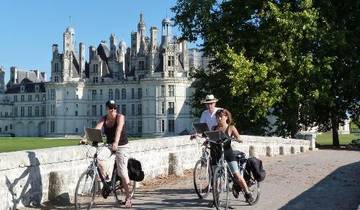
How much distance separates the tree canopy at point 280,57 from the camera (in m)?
28.8

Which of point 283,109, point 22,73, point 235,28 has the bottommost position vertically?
point 283,109

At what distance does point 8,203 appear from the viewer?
995 cm

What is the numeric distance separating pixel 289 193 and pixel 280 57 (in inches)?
721

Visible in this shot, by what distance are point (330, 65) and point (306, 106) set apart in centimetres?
247

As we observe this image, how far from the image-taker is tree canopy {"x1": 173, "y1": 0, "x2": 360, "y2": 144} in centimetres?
2880

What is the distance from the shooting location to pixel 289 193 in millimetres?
12156

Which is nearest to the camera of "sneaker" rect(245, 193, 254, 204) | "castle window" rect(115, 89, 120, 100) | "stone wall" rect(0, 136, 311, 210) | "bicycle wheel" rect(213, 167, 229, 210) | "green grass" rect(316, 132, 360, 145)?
"bicycle wheel" rect(213, 167, 229, 210)

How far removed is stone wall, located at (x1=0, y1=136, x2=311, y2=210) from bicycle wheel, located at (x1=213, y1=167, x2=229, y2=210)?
2.05 metres

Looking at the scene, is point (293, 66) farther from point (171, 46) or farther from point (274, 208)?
point (171, 46)

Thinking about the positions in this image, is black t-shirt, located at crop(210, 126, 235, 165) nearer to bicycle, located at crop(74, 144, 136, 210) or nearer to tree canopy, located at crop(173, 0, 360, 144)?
bicycle, located at crop(74, 144, 136, 210)

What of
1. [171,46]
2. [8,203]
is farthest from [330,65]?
[171,46]

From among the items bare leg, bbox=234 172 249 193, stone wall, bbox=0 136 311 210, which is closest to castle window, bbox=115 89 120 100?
stone wall, bbox=0 136 311 210

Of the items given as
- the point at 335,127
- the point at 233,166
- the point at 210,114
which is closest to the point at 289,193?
the point at 233,166

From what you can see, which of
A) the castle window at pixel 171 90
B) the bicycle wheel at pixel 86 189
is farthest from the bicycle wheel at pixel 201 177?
the castle window at pixel 171 90
